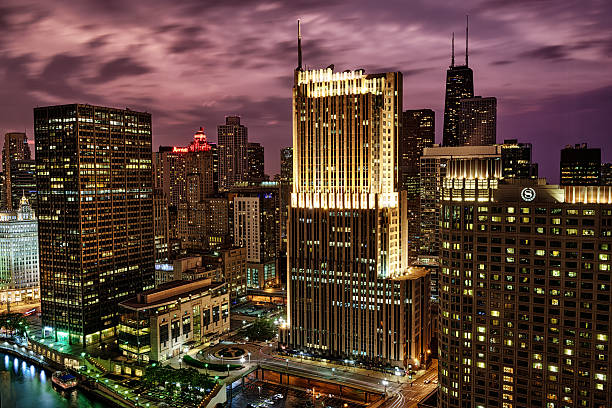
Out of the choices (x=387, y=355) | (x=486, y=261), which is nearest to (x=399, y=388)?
(x=387, y=355)

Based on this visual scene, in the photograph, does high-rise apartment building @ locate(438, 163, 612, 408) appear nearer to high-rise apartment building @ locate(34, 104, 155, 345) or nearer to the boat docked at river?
the boat docked at river

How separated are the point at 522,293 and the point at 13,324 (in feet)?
562

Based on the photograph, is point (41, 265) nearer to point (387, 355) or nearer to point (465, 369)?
point (387, 355)

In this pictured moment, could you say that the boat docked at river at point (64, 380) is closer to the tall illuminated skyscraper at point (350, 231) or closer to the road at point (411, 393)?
the tall illuminated skyscraper at point (350, 231)

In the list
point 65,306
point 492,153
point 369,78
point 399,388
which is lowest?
point 399,388

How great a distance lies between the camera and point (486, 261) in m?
110

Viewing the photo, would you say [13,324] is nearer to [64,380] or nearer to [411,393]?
[64,380]

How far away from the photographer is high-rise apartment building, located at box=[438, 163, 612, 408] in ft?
328

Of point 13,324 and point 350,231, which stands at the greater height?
point 350,231

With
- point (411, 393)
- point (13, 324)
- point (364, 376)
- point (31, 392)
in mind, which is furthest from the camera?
point (13, 324)

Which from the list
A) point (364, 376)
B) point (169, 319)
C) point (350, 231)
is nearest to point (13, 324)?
point (169, 319)

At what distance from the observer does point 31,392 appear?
515ft

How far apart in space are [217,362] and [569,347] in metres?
97.6

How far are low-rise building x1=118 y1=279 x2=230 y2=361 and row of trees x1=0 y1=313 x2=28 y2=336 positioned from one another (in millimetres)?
49028
